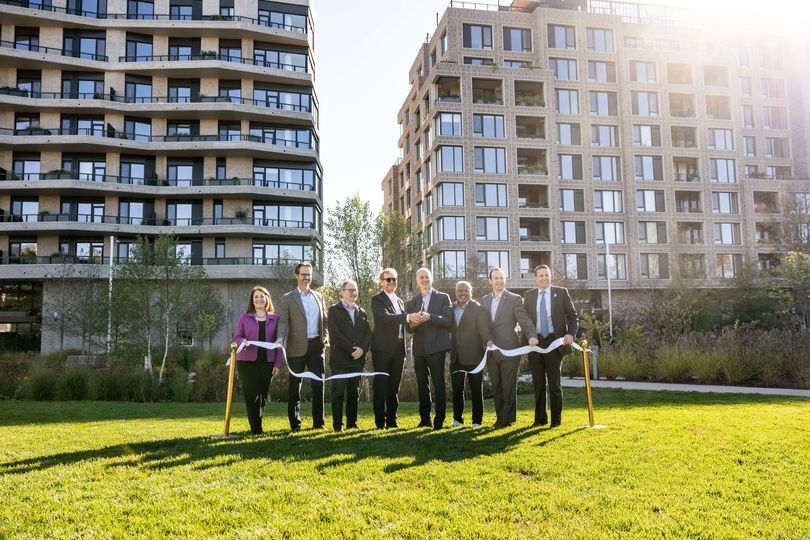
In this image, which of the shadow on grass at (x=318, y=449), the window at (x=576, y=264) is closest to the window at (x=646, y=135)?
the window at (x=576, y=264)

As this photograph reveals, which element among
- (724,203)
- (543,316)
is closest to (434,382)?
(543,316)

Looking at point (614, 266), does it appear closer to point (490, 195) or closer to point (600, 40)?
point (490, 195)

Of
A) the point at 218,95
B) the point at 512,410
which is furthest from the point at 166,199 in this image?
the point at 512,410

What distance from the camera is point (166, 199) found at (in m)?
44.4

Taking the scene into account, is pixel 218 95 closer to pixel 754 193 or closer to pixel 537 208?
pixel 537 208

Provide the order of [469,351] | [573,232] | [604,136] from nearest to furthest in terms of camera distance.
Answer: [469,351], [573,232], [604,136]

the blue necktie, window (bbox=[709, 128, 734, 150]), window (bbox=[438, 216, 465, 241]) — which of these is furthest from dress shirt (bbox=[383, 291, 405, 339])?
window (bbox=[709, 128, 734, 150])

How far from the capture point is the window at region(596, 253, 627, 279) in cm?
5069

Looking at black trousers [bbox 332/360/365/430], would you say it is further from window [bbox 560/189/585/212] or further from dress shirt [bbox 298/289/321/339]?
window [bbox 560/189/585/212]

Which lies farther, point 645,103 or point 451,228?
point 645,103

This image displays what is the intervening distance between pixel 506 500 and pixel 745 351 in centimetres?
1538

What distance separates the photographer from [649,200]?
52250 millimetres

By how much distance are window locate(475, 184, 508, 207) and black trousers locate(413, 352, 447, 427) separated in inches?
1581

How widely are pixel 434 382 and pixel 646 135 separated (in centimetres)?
5030
